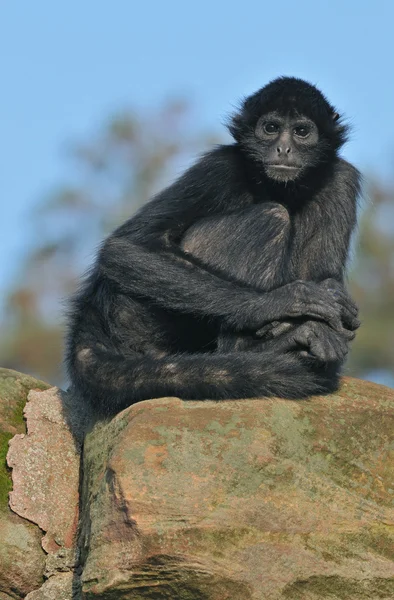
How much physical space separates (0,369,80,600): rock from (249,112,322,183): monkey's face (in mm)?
2600

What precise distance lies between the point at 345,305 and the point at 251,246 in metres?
0.83

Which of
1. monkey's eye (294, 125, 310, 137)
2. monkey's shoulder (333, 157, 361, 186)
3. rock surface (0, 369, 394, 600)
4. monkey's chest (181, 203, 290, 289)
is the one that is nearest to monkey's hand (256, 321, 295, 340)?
monkey's chest (181, 203, 290, 289)

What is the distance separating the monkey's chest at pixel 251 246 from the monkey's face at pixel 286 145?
76 centimetres

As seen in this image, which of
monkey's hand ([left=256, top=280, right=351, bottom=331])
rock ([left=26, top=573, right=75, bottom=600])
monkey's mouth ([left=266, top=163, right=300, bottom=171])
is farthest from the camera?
monkey's mouth ([left=266, top=163, right=300, bottom=171])

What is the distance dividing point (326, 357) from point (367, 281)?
26.1 m

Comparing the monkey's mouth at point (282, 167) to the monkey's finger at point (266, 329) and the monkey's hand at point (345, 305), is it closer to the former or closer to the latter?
the monkey's hand at point (345, 305)

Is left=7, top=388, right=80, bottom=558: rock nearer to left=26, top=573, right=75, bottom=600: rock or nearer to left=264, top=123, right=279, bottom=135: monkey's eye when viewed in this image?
left=26, top=573, right=75, bottom=600: rock

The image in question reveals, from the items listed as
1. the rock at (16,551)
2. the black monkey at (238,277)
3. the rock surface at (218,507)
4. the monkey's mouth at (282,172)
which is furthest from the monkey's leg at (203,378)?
the monkey's mouth at (282,172)

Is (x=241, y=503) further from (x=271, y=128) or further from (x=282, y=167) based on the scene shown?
(x=271, y=128)

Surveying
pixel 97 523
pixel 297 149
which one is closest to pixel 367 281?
pixel 297 149

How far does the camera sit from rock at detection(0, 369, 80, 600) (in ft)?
23.7

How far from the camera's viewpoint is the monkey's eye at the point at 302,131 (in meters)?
8.75

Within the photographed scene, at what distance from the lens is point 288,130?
8.73 meters

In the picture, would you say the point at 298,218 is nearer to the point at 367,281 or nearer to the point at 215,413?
the point at 215,413
